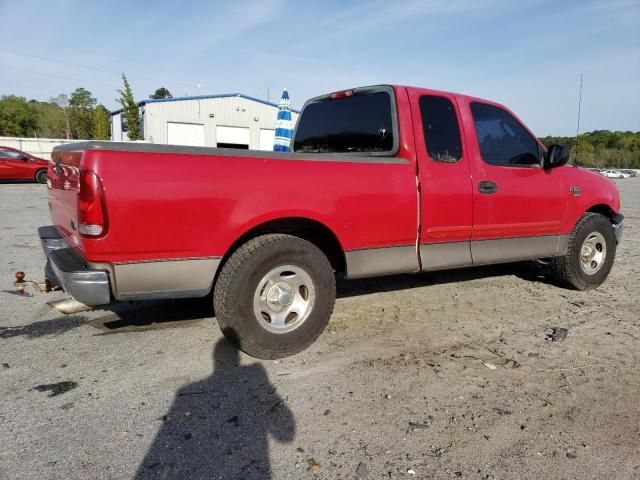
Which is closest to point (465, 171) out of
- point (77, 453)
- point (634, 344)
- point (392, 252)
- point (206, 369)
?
point (392, 252)

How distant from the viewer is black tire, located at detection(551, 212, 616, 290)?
4855mm

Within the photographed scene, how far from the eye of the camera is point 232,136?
34969mm

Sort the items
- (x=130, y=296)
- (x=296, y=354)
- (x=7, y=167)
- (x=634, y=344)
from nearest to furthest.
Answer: (x=130, y=296) < (x=296, y=354) < (x=634, y=344) < (x=7, y=167)

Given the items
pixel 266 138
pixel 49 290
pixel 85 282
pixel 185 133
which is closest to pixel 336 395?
pixel 85 282

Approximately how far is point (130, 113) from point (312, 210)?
3876cm

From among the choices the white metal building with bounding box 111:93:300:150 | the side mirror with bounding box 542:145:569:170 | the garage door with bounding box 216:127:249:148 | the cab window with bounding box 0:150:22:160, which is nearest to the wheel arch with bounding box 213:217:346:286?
the side mirror with bounding box 542:145:569:170

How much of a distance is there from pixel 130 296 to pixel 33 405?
79cm

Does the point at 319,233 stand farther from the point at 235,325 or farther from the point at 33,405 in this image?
the point at 33,405

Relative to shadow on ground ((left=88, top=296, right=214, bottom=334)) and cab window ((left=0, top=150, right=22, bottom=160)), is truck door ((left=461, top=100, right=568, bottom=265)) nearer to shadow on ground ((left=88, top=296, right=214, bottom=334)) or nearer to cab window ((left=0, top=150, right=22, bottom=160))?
shadow on ground ((left=88, top=296, right=214, bottom=334))

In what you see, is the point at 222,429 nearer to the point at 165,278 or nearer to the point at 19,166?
the point at 165,278

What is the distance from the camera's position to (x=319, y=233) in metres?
3.53

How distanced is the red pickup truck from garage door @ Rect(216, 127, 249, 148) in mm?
31234

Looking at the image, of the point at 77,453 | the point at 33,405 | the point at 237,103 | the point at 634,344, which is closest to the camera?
the point at 77,453

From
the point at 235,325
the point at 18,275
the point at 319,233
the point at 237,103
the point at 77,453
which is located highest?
the point at 237,103
